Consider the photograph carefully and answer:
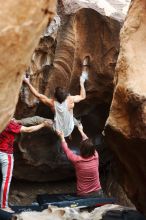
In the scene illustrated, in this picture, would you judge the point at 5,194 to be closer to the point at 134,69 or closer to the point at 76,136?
the point at 76,136

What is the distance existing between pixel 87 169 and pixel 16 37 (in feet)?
13.7

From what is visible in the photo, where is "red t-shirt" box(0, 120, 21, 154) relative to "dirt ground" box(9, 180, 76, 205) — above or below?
above

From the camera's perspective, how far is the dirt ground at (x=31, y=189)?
28.8 ft

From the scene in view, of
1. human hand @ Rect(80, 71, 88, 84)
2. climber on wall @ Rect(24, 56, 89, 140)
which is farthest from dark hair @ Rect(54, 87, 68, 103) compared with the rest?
human hand @ Rect(80, 71, 88, 84)

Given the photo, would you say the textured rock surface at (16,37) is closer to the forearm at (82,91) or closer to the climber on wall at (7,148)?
the climber on wall at (7,148)

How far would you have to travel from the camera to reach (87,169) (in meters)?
A: 6.83

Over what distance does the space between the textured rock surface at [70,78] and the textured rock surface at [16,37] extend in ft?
15.2

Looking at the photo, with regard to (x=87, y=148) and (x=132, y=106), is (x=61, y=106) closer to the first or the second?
(x=87, y=148)

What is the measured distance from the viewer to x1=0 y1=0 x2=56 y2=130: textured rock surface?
9.16 ft

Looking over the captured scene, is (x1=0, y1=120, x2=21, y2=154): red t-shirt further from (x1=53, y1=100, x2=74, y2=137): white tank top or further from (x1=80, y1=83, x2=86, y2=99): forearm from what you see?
(x1=80, y1=83, x2=86, y2=99): forearm

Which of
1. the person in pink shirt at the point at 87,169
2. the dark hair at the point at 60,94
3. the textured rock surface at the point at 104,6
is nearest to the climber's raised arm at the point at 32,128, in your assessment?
the dark hair at the point at 60,94

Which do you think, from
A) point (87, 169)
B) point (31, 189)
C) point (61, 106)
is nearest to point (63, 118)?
point (61, 106)

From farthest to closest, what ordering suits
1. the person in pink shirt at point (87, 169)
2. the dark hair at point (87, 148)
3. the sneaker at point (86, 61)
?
the sneaker at point (86, 61), the person in pink shirt at point (87, 169), the dark hair at point (87, 148)

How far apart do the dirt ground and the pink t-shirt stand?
1890 mm
